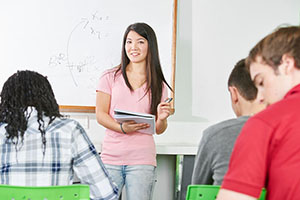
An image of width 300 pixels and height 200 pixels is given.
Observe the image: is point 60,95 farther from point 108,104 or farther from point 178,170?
point 178,170

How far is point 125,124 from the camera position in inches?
84.4

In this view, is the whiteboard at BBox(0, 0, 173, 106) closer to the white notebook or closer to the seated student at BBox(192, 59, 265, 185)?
the white notebook

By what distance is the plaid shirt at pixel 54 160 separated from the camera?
53.2 inches

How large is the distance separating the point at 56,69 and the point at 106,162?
961 mm

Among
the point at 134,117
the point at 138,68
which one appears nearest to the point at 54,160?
the point at 134,117

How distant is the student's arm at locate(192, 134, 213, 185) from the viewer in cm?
133

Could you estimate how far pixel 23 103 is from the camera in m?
1.43

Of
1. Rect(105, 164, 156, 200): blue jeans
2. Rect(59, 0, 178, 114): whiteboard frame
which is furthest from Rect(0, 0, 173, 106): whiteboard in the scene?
Rect(105, 164, 156, 200): blue jeans

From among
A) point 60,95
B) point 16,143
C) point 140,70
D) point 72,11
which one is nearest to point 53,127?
point 16,143

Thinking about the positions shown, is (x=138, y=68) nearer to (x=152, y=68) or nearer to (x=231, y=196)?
(x=152, y=68)

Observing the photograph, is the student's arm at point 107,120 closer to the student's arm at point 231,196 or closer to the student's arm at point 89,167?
the student's arm at point 89,167

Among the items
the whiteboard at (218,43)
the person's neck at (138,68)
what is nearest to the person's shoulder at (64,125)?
the person's neck at (138,68)

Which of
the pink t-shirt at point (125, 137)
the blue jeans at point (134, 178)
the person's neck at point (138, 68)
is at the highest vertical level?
the person's neck at point (138, 68)

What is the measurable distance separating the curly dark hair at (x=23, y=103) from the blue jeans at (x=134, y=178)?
0.77 m
